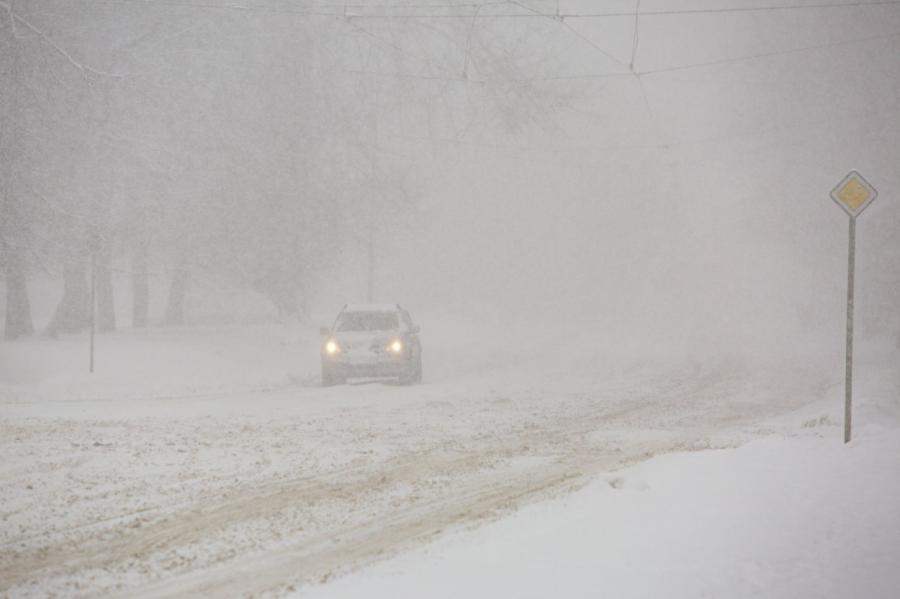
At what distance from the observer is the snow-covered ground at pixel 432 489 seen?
5.57m

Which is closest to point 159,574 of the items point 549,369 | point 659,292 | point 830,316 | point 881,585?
point 881,585

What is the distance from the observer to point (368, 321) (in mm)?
19062

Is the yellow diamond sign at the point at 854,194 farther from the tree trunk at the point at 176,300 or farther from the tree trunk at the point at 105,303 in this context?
the tree trunk at the point at 176,300

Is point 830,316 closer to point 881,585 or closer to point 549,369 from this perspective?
point 549,369

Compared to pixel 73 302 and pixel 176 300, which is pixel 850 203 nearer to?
pixel 73 302

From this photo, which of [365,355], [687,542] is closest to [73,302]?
[365,355]

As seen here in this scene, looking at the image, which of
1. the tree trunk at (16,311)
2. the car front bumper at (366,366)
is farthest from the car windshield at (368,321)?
the tree trunk at (16,311)

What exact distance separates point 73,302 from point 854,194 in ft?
69.8

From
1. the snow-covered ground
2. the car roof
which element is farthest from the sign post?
the car roof

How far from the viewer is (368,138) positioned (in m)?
27.8

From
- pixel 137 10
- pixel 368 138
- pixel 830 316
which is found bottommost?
pixel 830 316

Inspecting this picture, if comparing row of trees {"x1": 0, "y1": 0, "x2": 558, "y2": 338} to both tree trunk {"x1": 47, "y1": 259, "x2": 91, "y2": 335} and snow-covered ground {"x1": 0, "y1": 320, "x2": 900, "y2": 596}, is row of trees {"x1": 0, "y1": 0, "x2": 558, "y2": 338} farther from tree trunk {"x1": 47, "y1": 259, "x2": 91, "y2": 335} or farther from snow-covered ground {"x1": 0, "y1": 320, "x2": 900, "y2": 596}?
snow-covered ground {"x1": 0, "y1": 320, "x2": 900, "y2": 596}

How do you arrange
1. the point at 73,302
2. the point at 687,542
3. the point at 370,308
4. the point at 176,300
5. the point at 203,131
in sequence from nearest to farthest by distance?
the point at 687,542 < the point at 370,308 < the point at 203,131 < the point at 73,302 < the point at 176,300

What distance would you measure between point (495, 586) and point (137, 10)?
1869cm
